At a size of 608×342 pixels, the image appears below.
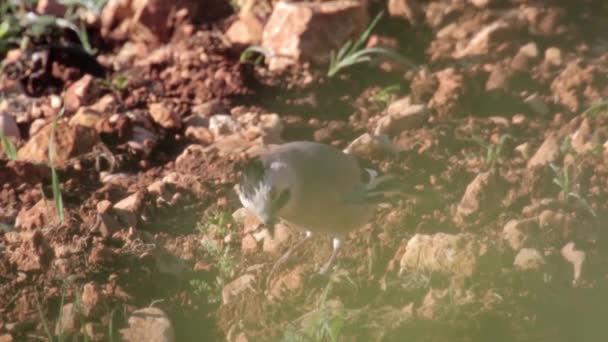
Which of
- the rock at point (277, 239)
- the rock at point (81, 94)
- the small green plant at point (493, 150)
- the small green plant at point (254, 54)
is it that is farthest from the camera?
the small green plant at point (254, 54)

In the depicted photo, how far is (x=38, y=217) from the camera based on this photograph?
5.35 meters

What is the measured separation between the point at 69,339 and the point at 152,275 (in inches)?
20.6

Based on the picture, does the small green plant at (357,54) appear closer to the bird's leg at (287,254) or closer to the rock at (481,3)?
the rock at (481,3)

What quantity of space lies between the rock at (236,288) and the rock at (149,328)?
27 centimetres

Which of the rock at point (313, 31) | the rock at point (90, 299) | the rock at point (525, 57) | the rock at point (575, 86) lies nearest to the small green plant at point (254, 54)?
the rock at point (313, 31)

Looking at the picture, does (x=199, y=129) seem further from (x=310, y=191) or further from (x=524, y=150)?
(x=524, y=150)

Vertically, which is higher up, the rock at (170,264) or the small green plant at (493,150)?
the small green plant at (493,150)

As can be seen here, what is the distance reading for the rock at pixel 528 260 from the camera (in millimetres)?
4699

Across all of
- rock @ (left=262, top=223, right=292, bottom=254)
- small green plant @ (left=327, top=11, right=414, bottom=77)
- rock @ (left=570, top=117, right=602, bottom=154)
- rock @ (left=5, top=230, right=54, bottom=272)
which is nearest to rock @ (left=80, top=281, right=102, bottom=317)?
rock @ (left=5, top=230, right=54, bottom=272)

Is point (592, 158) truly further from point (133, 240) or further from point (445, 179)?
point (133, 240)

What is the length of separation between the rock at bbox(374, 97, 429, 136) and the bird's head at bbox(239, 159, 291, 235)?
953 mm

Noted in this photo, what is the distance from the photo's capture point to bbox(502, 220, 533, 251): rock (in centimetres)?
489

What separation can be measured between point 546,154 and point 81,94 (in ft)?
8.40

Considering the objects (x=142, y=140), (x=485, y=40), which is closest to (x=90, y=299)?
(x=142, y=140)
